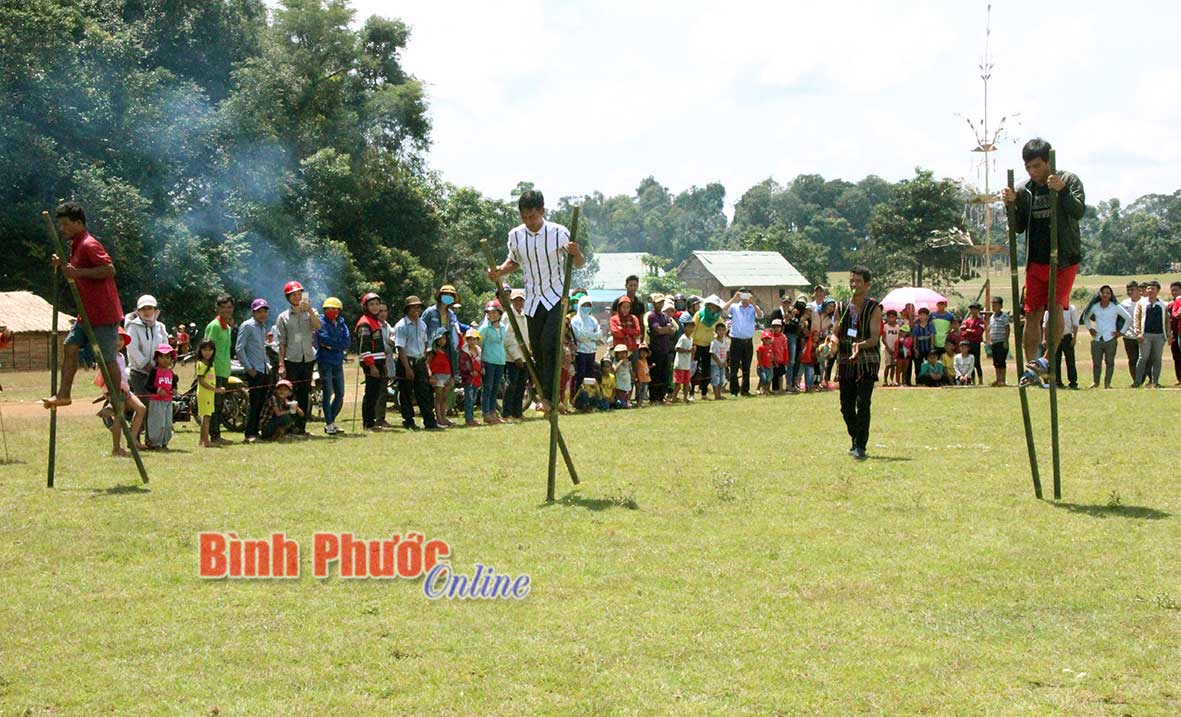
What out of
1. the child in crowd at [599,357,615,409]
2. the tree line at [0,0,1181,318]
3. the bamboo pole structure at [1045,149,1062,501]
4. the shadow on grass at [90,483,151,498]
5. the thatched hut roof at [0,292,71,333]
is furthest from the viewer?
the tree line at [0,0,1181,318]

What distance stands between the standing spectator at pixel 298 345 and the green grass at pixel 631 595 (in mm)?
4384

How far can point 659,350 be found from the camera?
77.6 feet

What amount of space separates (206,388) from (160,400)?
30.3 inches

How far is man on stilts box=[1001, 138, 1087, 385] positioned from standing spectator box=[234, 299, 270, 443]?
35.9 feet

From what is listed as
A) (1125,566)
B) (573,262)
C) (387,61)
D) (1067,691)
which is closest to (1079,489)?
(1125,566)

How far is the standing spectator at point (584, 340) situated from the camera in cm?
2177

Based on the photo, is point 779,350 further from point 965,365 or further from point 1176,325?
point 1176,325

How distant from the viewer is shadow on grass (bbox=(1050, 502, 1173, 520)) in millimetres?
9484

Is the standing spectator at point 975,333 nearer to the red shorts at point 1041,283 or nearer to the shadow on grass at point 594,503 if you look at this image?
the red shorts at point 1041,283

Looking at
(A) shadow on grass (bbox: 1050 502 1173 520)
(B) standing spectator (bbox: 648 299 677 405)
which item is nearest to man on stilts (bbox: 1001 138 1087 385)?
(A) shadow on grass (bbox: 1050 502 1173 520)

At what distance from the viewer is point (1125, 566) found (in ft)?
25.5

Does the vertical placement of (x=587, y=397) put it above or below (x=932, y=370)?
below

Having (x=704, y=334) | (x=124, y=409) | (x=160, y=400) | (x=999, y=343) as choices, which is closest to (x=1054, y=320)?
(x=124, y=409)

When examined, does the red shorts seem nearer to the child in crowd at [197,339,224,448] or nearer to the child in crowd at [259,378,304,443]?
the child in crowd at [259,378,304,443]
